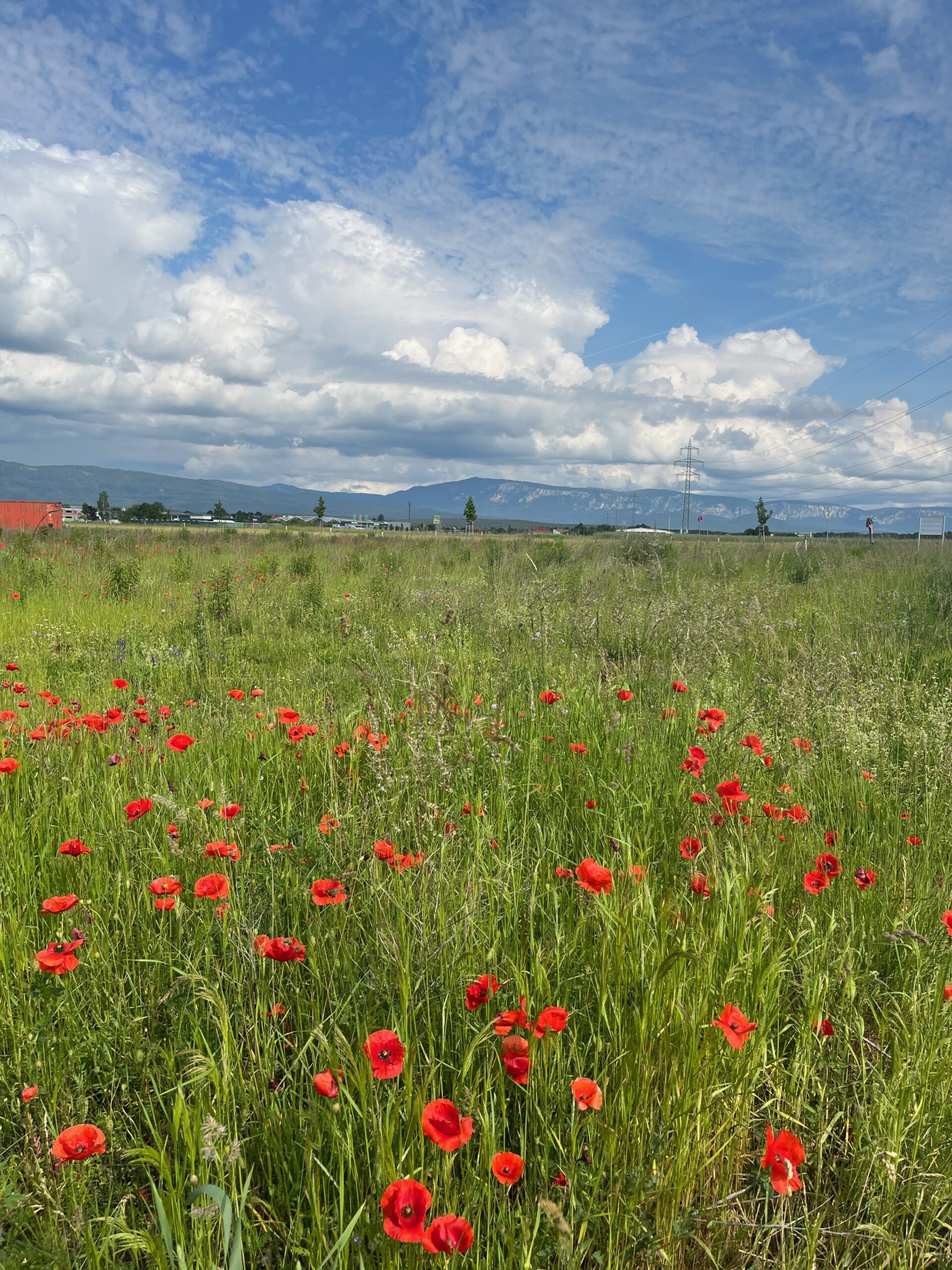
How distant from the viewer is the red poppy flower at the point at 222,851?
1857 millimetres

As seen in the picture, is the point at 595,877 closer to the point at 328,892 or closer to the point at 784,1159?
the point at 784,1159

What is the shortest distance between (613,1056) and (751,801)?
138 centimetres

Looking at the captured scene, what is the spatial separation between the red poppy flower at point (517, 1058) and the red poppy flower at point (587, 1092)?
0.30 feet

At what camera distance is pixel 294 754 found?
326 cm

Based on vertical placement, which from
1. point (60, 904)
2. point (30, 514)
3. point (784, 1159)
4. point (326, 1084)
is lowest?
point (784, 1159)

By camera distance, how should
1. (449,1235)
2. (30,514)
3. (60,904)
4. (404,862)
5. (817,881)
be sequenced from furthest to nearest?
(30,514) → (817,881) → (404,862) → (60,904) → (449,1235)

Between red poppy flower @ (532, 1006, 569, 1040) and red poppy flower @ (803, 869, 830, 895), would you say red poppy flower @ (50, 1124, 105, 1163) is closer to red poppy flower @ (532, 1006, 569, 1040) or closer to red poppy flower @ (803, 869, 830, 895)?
red poppy flower @ (532, 1006, 569, 1040)

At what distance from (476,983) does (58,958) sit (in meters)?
0.89

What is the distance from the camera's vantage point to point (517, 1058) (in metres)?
1.27

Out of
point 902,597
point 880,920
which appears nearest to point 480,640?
point 880,920

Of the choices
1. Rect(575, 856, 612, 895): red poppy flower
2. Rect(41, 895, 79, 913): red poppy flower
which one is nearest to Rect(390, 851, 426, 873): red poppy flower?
Rect(575, 856, 612, 895): red poppy flower

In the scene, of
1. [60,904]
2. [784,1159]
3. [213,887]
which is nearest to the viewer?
[784,1159]

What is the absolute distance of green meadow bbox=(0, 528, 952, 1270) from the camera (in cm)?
129

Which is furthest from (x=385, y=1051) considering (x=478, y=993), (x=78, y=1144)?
(x=78, y=1144)
